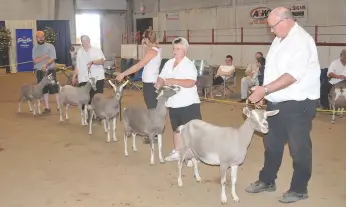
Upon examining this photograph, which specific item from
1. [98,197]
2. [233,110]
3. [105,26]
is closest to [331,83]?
[233,110]

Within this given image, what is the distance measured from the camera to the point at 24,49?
21766 mm

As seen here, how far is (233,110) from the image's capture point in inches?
382

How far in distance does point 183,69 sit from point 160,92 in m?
0.51

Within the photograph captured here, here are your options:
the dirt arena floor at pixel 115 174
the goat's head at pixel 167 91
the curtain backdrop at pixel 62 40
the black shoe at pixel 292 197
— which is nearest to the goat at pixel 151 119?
the goat's head at pixel 167 91

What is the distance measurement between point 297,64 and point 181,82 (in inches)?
56.7

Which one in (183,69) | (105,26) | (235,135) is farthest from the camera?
(105,26)

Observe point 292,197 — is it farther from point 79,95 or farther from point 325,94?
point 325,94

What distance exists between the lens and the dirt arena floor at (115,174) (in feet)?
15.1

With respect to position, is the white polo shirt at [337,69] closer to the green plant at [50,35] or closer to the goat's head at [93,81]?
the goat's head at [93,81]

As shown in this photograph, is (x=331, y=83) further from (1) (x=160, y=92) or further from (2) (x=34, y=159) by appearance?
(2) (x=34, y=159)

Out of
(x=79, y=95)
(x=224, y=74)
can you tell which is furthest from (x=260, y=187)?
(x=224, y=74)

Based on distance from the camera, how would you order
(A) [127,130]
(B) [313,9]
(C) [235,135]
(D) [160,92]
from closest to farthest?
(C) [235,135], (D) [160,92], (A) [127,130], (B) [313,9]

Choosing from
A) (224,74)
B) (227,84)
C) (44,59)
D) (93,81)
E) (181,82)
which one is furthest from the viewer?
(227,84)

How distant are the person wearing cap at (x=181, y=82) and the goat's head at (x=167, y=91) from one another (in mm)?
40
